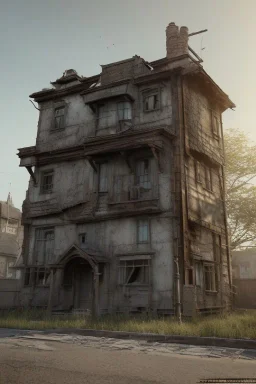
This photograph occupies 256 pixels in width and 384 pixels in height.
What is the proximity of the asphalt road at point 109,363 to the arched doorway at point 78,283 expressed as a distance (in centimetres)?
910

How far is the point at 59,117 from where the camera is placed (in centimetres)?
2314

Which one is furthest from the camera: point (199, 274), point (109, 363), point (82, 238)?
point (82, 238)

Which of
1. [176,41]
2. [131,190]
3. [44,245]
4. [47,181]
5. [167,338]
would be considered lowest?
[167,338]

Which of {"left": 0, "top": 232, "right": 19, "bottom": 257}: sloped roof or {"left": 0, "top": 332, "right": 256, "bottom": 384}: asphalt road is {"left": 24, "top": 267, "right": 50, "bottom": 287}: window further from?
{"left": 0, "top": 232, "right": 19, "bottom": 257}: sloped roof

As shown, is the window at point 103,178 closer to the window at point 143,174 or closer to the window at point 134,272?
the window at point 143,174

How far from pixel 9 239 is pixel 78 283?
24.2 m

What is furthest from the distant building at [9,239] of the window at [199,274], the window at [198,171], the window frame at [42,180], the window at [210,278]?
the window at [198,171]

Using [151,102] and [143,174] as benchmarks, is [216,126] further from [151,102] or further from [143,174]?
[143,174]

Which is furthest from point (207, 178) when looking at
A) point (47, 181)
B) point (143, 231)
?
point (47, 181)

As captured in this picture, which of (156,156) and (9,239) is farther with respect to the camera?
(9,239)

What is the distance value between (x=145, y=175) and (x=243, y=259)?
39.7 meters

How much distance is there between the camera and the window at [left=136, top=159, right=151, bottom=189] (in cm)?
1841

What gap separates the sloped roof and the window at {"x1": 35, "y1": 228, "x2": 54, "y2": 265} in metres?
18.7

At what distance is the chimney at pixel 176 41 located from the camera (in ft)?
67.8
